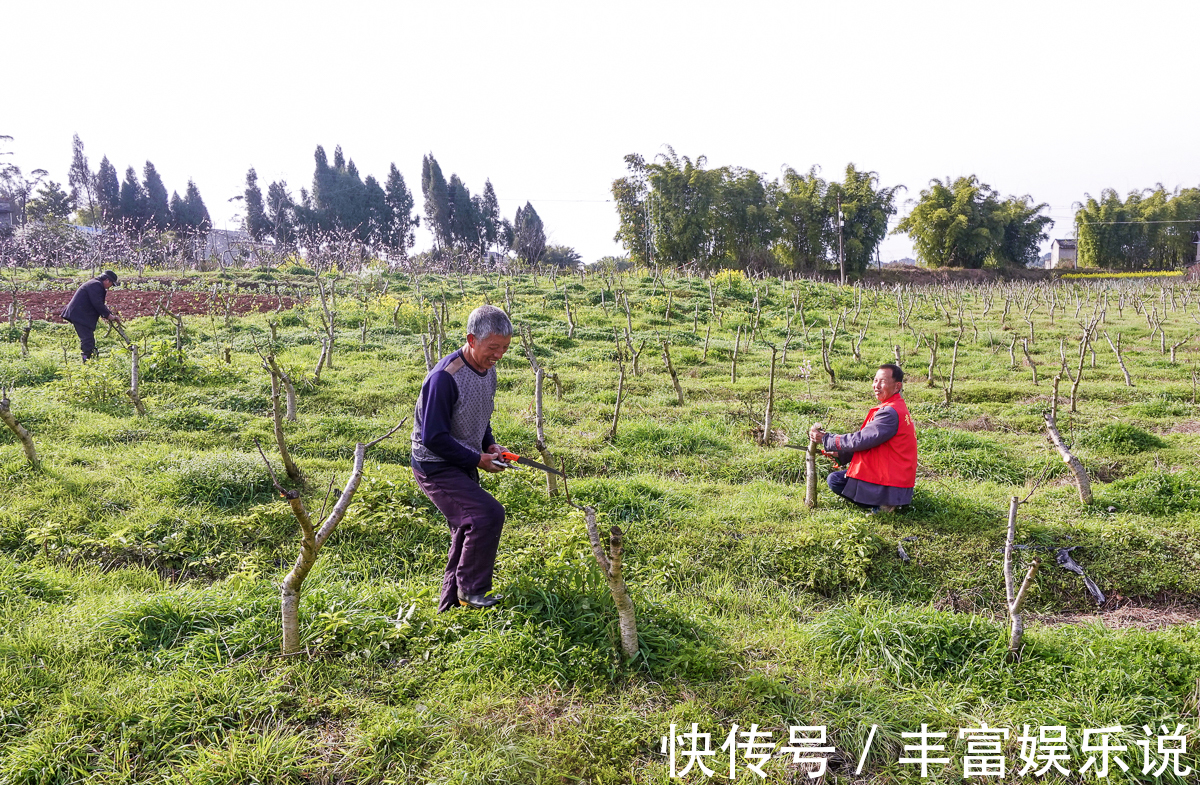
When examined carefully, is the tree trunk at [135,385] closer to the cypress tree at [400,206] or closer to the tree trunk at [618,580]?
the tree trunk at [618,580]

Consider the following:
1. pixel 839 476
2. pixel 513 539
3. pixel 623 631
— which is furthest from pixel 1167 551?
pixel 513 539

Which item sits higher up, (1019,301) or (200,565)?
(1019,301)

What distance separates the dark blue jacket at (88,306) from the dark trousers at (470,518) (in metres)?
9.15

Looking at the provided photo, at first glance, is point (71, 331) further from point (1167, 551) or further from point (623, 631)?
point (1167, 551)

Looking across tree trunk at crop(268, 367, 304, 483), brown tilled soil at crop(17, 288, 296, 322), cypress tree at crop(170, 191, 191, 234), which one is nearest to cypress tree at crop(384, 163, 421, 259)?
cypress tree at crop(170, 191, 191, 234)

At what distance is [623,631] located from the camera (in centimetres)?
337

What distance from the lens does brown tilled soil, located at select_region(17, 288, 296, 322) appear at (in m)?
15.3

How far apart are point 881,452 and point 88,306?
11.1 meters

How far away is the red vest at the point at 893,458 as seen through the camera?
5.01 meters

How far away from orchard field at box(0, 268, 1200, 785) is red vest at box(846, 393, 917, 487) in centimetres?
34

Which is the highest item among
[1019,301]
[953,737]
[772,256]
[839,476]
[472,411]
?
[772,256]

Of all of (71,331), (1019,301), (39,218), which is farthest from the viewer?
(39,218)

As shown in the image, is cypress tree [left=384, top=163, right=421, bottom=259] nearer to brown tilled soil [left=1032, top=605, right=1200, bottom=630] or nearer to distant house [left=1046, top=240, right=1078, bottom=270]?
brown tilled soil [left=1032, top=605, right=1200, bottom=630]

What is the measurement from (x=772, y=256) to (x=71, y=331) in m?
32.4
